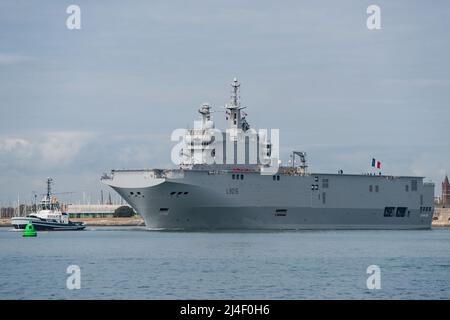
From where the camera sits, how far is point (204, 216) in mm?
69188

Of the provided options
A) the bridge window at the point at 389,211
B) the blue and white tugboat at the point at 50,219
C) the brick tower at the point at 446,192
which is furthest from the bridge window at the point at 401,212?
the brick tower at the point at 446,192

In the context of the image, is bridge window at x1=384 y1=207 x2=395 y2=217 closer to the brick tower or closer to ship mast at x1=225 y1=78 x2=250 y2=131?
ship mast at x1=225 y1=78 x2=250 y2=131

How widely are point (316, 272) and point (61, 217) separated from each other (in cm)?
5236

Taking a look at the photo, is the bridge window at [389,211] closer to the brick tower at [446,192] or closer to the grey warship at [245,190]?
the grey warship at [245,190]

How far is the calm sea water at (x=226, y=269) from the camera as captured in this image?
32188mm

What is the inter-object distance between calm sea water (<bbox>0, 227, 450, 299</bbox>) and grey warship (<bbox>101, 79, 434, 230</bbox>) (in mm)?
8343

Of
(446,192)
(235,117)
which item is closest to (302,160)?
(235,117)

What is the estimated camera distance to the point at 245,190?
69.9 meters

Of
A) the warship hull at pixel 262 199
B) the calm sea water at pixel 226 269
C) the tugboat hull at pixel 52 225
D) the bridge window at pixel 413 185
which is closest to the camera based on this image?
the calm sea water at pixel 226 269

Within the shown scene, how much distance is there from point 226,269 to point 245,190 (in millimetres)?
30687

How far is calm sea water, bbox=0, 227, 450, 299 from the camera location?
32.2 meters

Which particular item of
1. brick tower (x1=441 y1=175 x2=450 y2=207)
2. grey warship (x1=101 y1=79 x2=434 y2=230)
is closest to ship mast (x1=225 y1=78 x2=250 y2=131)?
grey warship (x1=101 y1=79 x2=434 y2=230)

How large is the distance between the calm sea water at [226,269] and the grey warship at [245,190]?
8.34 meters
